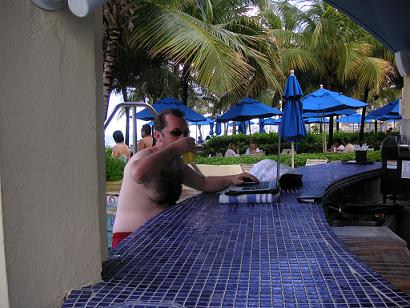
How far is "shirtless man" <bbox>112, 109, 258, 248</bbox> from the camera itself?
10.3 ft

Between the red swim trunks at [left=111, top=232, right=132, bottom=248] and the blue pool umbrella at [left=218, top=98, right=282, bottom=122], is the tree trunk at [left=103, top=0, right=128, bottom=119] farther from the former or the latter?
the red swim trunks at [left=111, top=232, right=132, bottom=248]

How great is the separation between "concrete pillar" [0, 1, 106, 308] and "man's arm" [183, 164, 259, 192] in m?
2.13

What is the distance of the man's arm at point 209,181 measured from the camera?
12.2 ft

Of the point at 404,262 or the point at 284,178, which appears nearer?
the point at 404,262

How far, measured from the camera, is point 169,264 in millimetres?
1714

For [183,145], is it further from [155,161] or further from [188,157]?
[188,157]

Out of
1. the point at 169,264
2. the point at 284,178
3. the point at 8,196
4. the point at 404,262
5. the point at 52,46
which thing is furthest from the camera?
the point at 284,178

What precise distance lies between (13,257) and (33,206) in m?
0.16

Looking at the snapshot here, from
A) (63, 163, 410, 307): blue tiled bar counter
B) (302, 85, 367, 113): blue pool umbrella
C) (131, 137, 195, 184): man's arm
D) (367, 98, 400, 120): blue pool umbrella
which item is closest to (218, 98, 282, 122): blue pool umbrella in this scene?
(302, 85, 367, 113): blue pool umbrella

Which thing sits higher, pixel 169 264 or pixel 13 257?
pixel 13 257

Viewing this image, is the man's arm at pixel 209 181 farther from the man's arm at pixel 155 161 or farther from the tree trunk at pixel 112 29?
the tree trunk at pixel 112 29

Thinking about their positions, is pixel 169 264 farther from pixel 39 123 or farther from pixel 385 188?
pixel 385 188

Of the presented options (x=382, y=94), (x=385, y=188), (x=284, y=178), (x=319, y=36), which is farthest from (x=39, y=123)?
(x=382, y=94)

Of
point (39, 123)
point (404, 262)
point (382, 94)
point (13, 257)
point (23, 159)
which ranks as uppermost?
point (382, 94)
